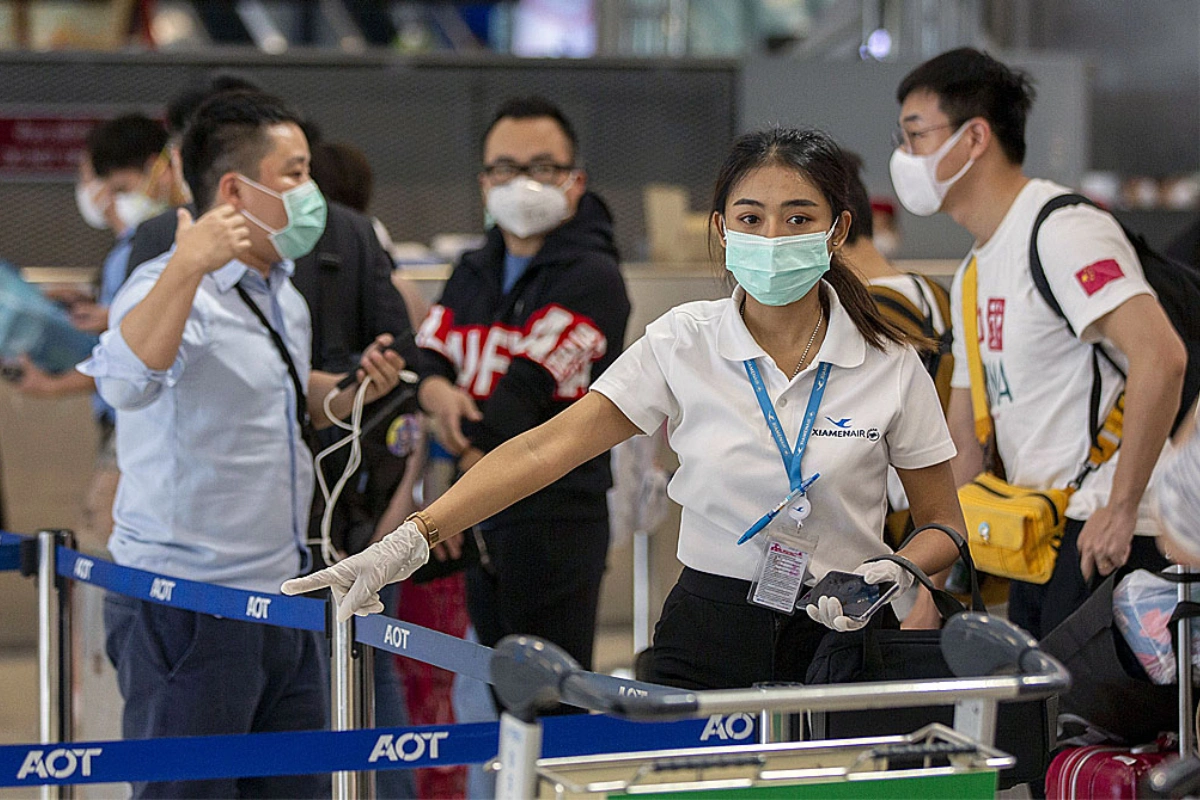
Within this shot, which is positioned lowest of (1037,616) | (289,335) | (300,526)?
(1037,616)

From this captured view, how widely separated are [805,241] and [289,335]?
1129 millimetres

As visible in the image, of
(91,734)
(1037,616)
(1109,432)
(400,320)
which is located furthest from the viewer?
(91,734)

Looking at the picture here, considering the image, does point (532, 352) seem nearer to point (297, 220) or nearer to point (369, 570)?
point (297, 220)

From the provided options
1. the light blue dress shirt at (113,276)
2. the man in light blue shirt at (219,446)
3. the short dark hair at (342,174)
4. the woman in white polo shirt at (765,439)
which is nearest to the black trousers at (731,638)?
the woman in white polo shirt at (765,439)

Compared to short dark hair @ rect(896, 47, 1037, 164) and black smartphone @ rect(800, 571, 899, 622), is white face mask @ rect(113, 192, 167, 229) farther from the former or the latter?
black smartphone @ rect(800, 571, 899, 622)

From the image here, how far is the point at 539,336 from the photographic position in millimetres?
3205

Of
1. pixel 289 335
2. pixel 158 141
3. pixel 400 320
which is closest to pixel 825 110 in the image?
pixel 158 141

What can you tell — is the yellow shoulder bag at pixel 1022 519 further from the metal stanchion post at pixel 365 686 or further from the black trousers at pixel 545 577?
the metal stanchion post at pixel 365 686

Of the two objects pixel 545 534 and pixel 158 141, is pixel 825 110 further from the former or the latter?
pixel 545 534

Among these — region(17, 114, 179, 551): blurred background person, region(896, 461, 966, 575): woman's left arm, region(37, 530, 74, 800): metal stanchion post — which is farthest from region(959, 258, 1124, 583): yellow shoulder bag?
region(17, 114, 179, 551): blurred background person

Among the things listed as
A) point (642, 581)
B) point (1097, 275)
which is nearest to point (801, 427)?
point (1097, 275)

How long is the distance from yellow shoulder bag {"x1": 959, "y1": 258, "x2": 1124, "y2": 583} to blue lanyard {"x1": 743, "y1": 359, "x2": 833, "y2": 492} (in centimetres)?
72

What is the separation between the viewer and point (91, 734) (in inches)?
144

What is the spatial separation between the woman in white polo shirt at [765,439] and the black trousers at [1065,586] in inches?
28.8
